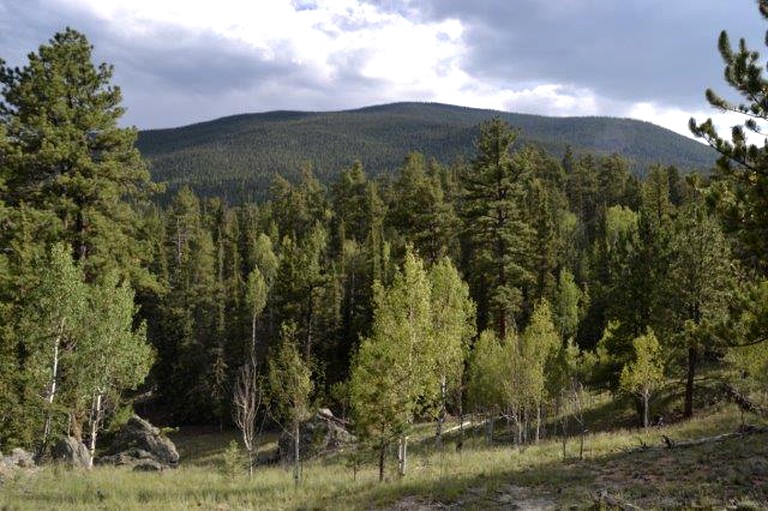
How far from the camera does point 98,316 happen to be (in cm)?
2148

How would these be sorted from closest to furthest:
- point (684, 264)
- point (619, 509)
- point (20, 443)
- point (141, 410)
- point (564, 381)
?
point (619, 509) < point (20, 443) < point (684, 264) < point (564, 381) < point (141, 410)

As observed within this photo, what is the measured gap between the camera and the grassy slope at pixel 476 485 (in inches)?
535

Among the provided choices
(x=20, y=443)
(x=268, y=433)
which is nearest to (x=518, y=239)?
(x=20, y=443)

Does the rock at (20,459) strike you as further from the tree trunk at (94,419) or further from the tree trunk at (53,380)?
the tree trunk at (94,419)

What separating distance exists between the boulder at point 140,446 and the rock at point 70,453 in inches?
177

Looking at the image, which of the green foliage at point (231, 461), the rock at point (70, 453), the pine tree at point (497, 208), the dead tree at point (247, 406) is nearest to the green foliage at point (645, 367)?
the pine tree at point (497, 208)

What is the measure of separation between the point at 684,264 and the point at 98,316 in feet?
82.2

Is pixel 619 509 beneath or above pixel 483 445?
above

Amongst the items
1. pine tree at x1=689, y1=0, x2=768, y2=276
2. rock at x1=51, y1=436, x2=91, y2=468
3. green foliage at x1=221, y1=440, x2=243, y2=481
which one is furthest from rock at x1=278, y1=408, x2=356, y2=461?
pine tree at x1=689, y1=0, x2=768, y2=276

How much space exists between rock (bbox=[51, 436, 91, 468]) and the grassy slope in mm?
1904

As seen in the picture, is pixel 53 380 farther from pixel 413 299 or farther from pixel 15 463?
pixel 413 299

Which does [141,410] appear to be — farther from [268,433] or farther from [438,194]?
[438,194]

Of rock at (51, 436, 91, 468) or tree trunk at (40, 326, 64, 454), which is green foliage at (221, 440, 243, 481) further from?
tree trunk at (40, 326, 64, 454)

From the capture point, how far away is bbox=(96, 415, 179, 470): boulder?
89.1 ft
